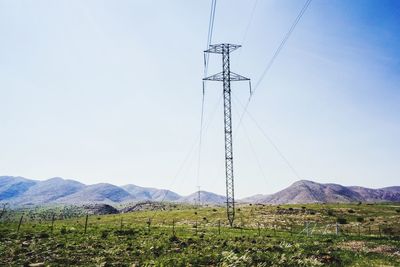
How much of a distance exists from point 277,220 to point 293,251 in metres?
50.8

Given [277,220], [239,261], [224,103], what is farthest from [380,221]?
[239,261]

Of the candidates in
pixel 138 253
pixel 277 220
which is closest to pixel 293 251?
pixel 138 253

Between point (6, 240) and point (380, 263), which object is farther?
point (6, 240)

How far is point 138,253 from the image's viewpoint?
27.0 meters

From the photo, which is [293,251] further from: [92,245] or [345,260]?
[92,245]

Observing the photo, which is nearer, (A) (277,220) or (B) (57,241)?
(B) (57,241)

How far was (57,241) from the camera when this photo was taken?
32062mm

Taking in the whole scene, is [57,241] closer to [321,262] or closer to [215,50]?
[321,262]

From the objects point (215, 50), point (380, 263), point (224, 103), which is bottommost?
point (380, 263)

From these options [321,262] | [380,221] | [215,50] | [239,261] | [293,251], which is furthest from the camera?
[380,221]

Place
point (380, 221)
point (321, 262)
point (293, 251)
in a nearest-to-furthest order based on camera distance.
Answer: point (321, 262) → point (293, 251) → point (380, 221)

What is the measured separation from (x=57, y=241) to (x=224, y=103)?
41.9 metres

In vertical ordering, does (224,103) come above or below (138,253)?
above

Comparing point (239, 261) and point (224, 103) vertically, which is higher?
point (224, 103)
